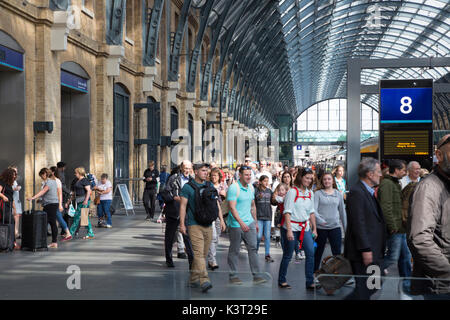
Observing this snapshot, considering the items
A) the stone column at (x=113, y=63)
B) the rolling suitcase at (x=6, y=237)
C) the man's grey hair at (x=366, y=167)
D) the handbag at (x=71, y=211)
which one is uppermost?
the stone column at (x=113, y=63)

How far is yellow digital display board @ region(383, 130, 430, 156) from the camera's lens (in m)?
11.5

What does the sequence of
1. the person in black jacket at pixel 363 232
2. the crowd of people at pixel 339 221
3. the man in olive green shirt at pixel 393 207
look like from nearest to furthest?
the crowd of people at pixel 339 221
the person in black jacket at pixel 363 232
the man in olive green shirt at pixel 393 207

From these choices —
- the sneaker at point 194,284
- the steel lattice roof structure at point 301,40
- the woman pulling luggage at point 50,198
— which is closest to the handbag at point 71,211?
the woman pulling luggage at point 50,198

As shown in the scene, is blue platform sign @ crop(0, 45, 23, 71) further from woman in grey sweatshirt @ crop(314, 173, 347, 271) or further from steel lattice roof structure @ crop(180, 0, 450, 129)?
steel lattice roof structure @ crop(180, 0, 450, 129)

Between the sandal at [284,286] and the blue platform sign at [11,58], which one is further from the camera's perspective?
the blue platform sign at [11,58]

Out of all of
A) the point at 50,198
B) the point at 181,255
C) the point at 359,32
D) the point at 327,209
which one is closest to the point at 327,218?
the point at 327,209

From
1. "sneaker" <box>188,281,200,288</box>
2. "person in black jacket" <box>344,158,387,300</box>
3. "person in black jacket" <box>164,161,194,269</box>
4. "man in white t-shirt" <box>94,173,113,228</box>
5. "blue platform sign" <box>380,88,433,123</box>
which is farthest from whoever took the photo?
"man in white t-shirt" <box>94,173,113,228</box>

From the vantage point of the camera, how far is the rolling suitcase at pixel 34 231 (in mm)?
11492

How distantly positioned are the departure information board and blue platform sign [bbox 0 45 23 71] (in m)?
7.89

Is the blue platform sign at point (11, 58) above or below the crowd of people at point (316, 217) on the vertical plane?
above

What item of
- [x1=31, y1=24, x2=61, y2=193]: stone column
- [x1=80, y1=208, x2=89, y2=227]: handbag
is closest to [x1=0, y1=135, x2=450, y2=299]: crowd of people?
[x1=80, y1=208, x2=89, y2=227]: handbag

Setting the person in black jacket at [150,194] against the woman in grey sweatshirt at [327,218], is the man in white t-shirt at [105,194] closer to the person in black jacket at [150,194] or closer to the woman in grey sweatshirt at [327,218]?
the person in black jacket at [150,194]

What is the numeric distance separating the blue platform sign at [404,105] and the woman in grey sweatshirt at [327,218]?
137 inches

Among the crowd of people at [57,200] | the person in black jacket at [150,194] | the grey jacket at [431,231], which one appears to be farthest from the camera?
the person in black jacket at [150,194]
